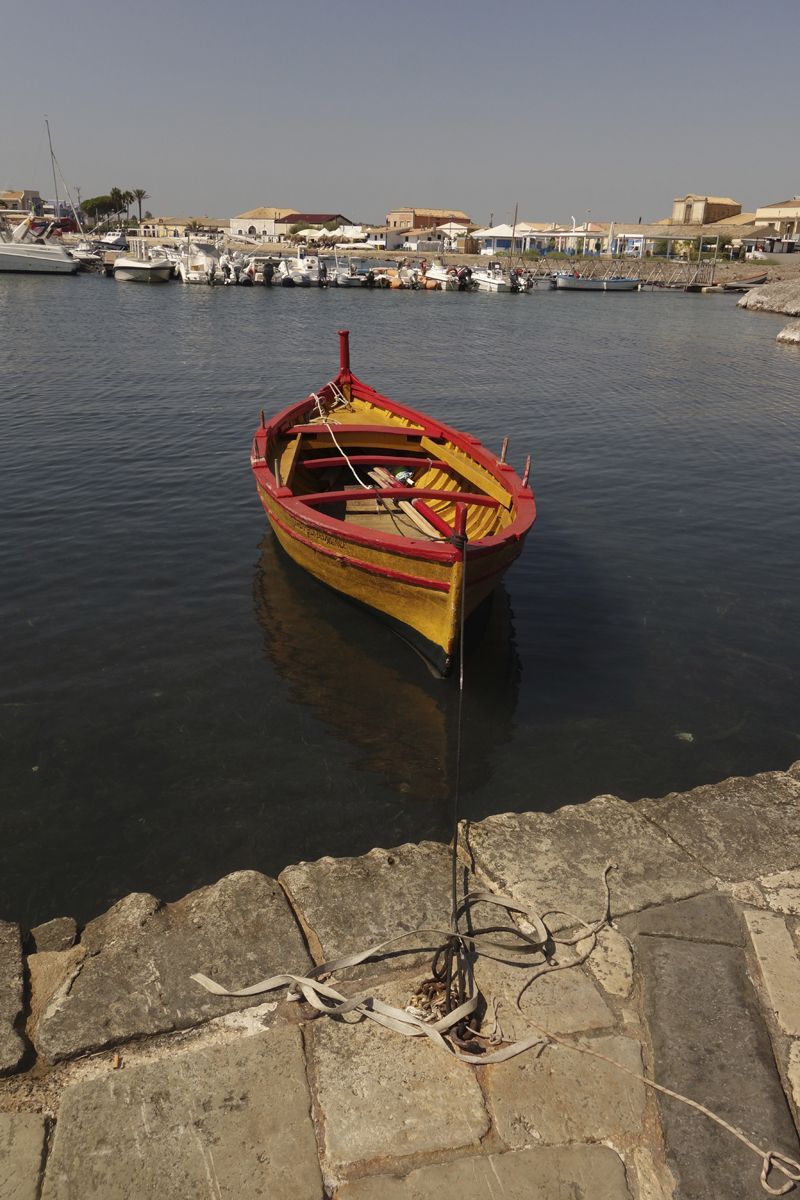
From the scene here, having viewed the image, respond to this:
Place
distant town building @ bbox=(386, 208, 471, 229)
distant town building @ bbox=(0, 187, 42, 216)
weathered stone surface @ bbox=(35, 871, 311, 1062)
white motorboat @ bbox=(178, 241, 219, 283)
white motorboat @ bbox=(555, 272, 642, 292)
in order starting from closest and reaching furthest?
weathered stone surface @ bbox=(35, 871, 311, 1062) < white motorboat @ bbox=(178, 241, 219, 283) < white motorboat @ bbox=(555, 272, 642, 292) < distant town building @ bbox=(386, 208, 471, 229) < distant town building @ bbox=(0, 187, 42, 216)

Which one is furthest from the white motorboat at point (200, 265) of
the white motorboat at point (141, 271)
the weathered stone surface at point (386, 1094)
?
the weathered stone surface at point (386, 1094)

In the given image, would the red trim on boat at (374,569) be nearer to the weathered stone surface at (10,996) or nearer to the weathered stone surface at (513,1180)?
the weathered stone surface at (10,996)

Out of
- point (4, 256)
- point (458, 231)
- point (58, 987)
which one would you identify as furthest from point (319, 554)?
point (458, 231)

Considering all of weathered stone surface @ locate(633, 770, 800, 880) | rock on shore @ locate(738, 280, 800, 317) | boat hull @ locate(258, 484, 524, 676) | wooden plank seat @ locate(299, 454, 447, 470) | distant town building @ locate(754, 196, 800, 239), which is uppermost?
distant town building @ locate(754, 196, 800, 239)

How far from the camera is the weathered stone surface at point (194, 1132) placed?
2.91m

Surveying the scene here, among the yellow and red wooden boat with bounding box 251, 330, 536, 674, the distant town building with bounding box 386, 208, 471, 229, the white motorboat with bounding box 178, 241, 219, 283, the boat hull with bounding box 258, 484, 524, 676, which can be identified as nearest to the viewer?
the boat hull with bounding box 258, 484, 524, 676

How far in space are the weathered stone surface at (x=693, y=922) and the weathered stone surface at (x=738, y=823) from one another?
36 centimetres

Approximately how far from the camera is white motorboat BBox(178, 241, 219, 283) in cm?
6938

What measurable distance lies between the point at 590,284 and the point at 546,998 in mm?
90067

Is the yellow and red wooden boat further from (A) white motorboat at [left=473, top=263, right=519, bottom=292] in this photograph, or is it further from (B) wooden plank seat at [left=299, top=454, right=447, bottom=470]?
(A) white motorboat at [left=473, top=263, right=519, bottom=292]

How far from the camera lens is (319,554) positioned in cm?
919

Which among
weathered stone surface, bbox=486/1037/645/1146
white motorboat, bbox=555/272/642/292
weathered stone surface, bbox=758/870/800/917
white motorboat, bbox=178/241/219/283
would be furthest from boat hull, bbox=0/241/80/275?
weathered stone surface, bbox=486/1037/645/1146

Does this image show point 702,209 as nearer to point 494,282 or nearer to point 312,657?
point 494,282

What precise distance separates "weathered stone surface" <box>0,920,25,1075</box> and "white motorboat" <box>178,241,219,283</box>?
74.5 metres
